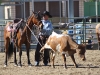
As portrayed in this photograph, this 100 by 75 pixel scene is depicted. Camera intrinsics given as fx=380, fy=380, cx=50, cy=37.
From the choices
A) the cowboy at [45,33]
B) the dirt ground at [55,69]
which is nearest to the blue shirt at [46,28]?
the cowboy at [45,33]

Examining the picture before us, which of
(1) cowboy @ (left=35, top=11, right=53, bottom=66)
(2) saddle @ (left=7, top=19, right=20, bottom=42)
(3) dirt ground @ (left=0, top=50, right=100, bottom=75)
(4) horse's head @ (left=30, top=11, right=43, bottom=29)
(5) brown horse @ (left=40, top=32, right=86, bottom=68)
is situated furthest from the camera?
(2) saddle @ (left=7, top=19, right=20, bottom=42)

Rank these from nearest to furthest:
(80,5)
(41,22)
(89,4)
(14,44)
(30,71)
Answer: (30,71)
(41,22)
(14,44)
(89,4)
(80,5)

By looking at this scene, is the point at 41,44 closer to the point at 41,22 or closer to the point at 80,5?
the point at 41,22

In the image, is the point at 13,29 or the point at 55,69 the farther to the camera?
the point at 13,29

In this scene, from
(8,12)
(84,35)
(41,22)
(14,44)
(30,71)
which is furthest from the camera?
(8,12)

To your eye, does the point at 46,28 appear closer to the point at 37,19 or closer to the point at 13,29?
the point at 37,19

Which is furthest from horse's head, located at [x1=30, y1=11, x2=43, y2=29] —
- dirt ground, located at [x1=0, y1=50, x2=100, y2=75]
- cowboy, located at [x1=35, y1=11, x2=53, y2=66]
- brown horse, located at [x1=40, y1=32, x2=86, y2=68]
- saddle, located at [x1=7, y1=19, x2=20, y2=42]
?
dirt ground, located at [x1=0, y1=50, x2=100, y2=75]

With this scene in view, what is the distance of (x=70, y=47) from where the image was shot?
1071cm

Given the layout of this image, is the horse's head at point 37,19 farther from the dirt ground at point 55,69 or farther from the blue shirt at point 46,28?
the dirt ground at point 55,69

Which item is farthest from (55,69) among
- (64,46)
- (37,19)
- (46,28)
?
(37,19)

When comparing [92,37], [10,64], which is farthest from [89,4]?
[10,64]

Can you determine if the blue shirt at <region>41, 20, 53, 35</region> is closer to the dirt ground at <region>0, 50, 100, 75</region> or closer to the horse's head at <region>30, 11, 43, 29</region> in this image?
the horse's head at <region>30, 11, 43, 29</region>

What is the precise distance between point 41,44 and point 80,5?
3237 cm

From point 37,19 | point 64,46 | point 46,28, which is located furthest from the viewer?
point 46,28
